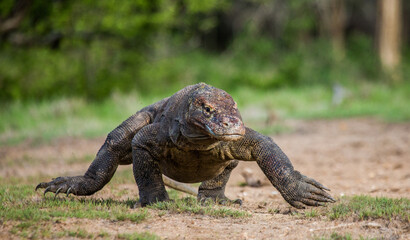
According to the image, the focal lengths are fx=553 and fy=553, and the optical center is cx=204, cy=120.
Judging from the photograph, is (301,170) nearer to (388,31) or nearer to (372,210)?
(372,210)

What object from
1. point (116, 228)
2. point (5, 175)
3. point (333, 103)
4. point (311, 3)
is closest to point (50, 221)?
point (116, 228)

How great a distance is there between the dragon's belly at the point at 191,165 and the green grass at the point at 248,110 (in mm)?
5716

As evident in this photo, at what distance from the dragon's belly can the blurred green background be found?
648 centimetres

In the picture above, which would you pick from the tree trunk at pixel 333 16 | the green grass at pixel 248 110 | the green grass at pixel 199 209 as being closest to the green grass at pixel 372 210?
the green grass at pixel 199 209

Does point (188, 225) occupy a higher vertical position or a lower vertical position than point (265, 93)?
lower

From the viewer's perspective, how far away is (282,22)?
87.6ft

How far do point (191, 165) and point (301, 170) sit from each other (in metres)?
3.25

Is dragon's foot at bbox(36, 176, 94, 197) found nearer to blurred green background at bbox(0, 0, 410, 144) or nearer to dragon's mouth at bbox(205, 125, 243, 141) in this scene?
dragon's mouth at bbox(205, 125, 243, 141)

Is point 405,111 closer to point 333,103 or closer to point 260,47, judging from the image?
point 333,103

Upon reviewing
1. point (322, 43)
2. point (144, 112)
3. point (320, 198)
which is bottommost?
point (320, 198)

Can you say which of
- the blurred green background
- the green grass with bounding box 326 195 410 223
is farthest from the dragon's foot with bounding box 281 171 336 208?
the blurred green background

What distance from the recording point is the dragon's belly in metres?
3.98

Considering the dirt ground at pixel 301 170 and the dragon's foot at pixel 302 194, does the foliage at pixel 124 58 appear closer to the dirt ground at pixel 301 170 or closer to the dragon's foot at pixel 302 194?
the dirt ground at pixel 301 170

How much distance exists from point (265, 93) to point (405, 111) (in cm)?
439
